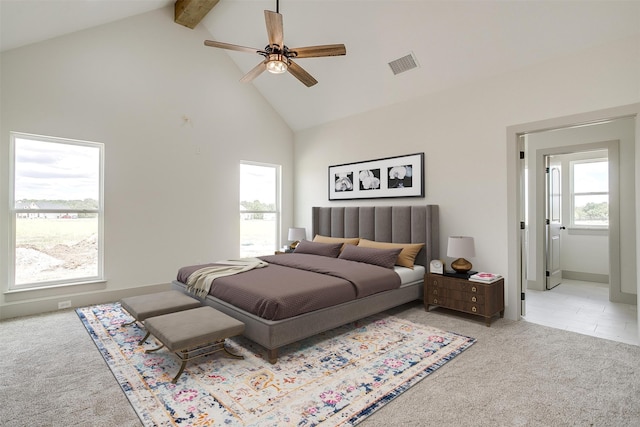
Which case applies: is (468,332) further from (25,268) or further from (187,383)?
(25,268)

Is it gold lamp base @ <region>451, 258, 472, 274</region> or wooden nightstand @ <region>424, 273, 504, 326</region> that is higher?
gold lamp base @ <region>451, 258, 472, 274</region>

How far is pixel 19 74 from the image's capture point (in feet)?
12.5

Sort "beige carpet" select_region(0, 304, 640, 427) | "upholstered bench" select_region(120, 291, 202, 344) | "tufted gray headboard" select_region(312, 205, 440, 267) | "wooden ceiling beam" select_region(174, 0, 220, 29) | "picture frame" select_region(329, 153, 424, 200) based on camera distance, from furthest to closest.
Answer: "picture frame" select_region(329, 153, 424, 200), "wooden ceiling beam" select_region(174, 0, 220, 29), "tufted gray headboard" select_region(312, 205, 440, 267), "upholstered bench" select_region(120, 291, 202, 344), "beige carpet" select_region(0, 304, 640, 427)

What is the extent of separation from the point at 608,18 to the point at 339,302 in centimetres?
362

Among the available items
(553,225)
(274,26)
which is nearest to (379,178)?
(274,26)

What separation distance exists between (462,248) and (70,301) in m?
4.96

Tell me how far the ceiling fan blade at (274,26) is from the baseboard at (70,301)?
12.7 ft

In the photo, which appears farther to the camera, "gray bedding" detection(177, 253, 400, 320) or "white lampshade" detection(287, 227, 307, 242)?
"white lampshade" detection(287, 227, 307, 242)

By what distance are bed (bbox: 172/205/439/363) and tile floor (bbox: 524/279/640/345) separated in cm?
147

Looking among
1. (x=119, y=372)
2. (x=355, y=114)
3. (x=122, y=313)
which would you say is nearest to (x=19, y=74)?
(x=122, y=313)

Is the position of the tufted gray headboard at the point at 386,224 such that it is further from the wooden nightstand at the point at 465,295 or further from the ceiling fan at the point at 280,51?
the ceiling fan at the point at 280,51

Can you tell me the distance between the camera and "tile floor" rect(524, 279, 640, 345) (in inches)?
133

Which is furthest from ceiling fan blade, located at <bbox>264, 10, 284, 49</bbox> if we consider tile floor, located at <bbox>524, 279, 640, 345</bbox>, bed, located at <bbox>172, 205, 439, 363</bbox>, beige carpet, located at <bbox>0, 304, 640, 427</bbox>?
tile floor, located at <bbox>524, 279, 640, 345</bbox>

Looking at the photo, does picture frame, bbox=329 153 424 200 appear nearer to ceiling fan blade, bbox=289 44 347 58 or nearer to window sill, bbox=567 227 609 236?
ceiling fan blade, bbox=289 44 347 58
